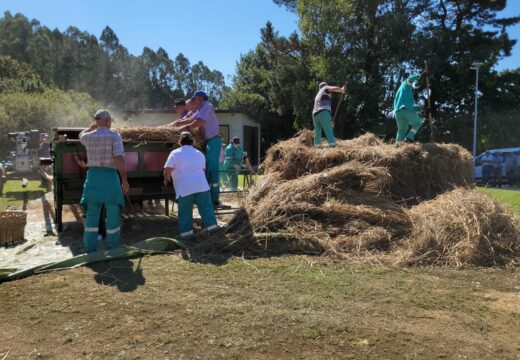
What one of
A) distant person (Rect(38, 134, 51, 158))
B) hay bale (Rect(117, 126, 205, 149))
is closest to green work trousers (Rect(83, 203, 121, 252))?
hay bale (Rect(117, 126, 205, 149))

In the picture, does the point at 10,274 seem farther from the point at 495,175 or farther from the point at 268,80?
the point at 268,80

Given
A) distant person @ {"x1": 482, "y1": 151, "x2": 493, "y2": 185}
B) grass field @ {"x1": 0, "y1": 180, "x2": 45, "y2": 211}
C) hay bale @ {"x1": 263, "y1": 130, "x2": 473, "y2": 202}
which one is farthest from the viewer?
distant person @ {"x1": 482, "y1": 151, "x2": 493, "y2": 185}

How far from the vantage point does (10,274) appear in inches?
206

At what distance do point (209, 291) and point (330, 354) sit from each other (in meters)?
1.68

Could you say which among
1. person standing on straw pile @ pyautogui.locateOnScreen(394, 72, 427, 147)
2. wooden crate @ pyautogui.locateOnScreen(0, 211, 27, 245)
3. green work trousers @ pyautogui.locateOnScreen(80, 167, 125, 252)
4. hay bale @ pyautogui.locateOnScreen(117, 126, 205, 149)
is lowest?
wooden crate @ pyautogui.locateOnScreen(0, 211, 27, 245)

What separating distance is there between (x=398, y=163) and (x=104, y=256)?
481cm

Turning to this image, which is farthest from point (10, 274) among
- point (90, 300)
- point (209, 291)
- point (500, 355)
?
point (500, 355)

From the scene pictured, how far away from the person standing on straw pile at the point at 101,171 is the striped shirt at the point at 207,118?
1923mm

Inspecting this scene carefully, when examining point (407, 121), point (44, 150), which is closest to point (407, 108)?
point (407, 121)

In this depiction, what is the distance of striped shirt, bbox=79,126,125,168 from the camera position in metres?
6.06

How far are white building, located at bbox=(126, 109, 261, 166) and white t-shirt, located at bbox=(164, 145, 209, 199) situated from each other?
17.8 metres

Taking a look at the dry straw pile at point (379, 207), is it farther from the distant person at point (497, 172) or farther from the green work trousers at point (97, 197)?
the distant person at point (497, 172)

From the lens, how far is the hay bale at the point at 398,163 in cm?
795

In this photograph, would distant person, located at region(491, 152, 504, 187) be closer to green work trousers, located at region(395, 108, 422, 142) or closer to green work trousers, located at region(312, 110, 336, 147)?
green work trousers, located at region(395, 108, 422, 142)
